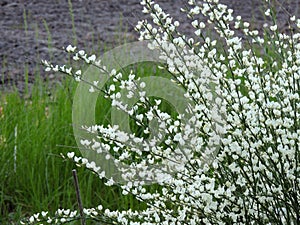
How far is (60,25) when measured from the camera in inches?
230

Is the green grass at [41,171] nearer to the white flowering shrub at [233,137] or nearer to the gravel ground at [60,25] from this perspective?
the white flowering shrub at [233,137]

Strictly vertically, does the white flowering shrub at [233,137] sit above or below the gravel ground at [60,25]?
below

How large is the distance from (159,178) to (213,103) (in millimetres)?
306

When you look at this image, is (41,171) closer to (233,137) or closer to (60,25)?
(233,137)

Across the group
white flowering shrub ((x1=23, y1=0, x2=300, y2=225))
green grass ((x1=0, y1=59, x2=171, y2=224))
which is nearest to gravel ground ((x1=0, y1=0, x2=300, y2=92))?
green grass ((x1=0, y1=59, x2=171, y2=224))

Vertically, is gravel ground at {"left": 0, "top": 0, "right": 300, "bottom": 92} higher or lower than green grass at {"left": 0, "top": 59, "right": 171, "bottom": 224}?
higher

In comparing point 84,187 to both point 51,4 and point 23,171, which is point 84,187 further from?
point 51,4

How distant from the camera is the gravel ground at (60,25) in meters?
5.08

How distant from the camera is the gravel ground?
16.7 feet

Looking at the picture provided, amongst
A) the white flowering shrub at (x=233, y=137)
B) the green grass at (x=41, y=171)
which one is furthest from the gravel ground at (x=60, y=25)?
the white flowering shrub at (x=233, y=137)

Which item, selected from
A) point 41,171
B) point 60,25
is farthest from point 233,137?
point 60,25

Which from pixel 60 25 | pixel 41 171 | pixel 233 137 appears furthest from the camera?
pixel 60 25

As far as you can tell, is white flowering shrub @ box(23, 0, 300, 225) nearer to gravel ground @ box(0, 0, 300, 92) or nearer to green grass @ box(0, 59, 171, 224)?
green grass @ box(0, 59, 171, 224)

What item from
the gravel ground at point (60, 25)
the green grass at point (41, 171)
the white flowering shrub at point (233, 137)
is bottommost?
the white flowering shrub at point (233, 137)
